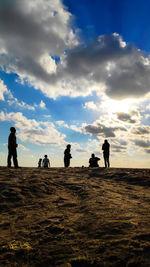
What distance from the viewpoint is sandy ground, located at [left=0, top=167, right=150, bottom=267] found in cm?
184

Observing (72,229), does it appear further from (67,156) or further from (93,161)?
(67,156)

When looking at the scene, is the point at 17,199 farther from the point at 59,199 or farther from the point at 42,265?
the point at 42,265

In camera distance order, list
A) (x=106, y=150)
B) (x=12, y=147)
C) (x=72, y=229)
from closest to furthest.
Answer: (x=72, y=229) < (x=12, y=147) < (x=106, y=150)

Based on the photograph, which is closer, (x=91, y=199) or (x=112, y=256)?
(x=112, y=256)

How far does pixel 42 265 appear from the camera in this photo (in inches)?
70.5

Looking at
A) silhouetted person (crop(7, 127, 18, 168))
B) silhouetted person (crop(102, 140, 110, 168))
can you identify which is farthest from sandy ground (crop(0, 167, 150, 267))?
silhouetted person (crop(102, 140, 110, 168))

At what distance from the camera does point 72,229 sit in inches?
100

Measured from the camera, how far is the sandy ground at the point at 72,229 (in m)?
1.84

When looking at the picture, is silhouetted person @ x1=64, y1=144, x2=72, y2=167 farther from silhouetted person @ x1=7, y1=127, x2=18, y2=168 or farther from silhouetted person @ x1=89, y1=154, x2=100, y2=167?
silhouetted person @ x1=7, y1=127, x2=18, y2=168

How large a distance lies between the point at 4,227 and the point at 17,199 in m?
1.31

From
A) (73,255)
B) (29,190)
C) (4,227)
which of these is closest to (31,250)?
(73,255)

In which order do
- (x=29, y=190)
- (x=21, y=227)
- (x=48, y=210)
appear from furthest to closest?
(x=29, y=190) < (x=48, y=210) < (x=21, y=227)

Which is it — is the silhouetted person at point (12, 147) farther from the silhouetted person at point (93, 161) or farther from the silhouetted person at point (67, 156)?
the silhouetted person at point (93, 161)

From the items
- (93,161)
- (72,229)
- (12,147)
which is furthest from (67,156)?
(72,229)
